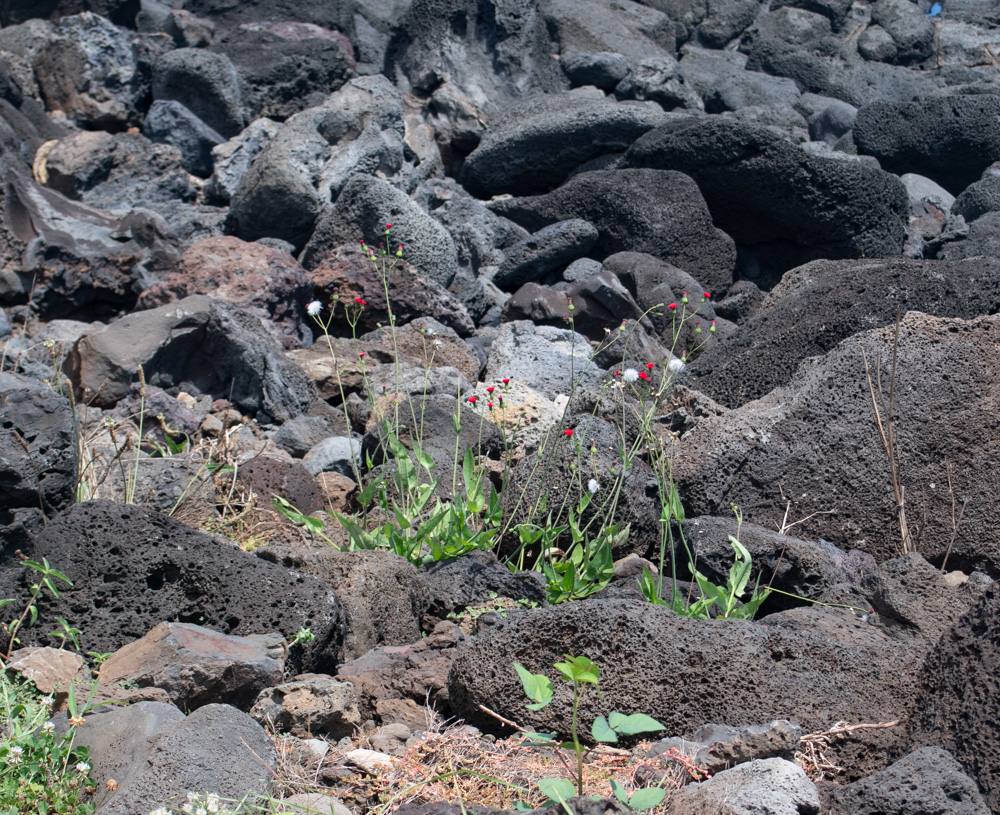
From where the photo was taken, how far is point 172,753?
1976mm

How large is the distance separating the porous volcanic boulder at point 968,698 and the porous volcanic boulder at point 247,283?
5235 mm

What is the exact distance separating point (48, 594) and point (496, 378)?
391 centimetres

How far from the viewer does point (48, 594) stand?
2.77 meters

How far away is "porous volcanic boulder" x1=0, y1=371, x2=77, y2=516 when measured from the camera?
9.35ft

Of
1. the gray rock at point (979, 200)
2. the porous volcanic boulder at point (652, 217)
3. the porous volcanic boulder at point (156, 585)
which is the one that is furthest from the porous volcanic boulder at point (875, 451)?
the gray rock at point (979, 200)

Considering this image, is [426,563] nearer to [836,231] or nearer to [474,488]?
[474,488]

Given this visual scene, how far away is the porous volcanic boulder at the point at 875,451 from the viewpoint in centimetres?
404

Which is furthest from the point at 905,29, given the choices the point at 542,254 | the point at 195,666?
the point at 195,666

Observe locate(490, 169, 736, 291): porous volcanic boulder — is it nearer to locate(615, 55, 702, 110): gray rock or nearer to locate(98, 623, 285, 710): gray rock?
locate(615, 55, 702, 110): gray rock

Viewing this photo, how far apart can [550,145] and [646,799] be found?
35.4 feet

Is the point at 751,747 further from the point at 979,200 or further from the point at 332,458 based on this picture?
the point at 979,200

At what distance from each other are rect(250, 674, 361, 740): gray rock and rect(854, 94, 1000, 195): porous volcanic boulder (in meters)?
13.1

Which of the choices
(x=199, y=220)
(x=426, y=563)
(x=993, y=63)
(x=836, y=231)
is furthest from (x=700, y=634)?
(x=993, y=63)

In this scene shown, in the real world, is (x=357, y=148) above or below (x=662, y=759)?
below
